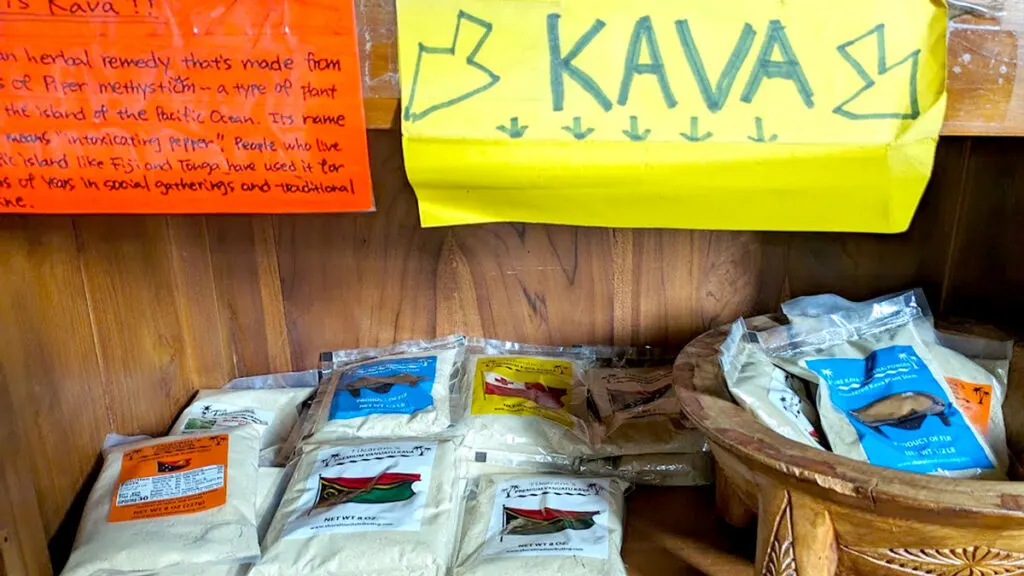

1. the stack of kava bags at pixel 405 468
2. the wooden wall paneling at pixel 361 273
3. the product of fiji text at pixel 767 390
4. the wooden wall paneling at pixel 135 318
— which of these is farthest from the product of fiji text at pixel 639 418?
the wooden wall paneling at pixel 135 318

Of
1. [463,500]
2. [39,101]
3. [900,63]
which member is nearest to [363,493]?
[463,500]

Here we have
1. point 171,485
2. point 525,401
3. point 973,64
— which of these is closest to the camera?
point 973,64

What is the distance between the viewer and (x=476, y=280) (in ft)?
3.12

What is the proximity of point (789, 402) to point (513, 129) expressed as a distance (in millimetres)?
326

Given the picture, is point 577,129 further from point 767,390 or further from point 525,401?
point 525,401

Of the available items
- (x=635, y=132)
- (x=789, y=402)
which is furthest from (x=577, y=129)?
(x=789, y=402)

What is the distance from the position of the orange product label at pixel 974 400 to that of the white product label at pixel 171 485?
2.16ft

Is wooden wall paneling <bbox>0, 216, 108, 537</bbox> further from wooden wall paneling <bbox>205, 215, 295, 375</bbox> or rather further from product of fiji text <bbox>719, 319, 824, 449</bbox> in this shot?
product of fiji text <bbox>719, 319, 824, 449</bbox>

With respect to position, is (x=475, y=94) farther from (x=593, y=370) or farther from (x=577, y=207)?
(x=593, y=370)

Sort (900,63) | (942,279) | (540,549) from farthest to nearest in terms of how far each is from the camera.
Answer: (942,279), (540,549), (900,63)

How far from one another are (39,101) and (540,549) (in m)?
0.51

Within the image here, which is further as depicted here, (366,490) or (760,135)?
(366,490)

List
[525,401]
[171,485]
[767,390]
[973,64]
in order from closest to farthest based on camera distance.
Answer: [973,64] → [767,390] → [171,485] → [525,401]

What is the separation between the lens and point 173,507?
0.74 m
